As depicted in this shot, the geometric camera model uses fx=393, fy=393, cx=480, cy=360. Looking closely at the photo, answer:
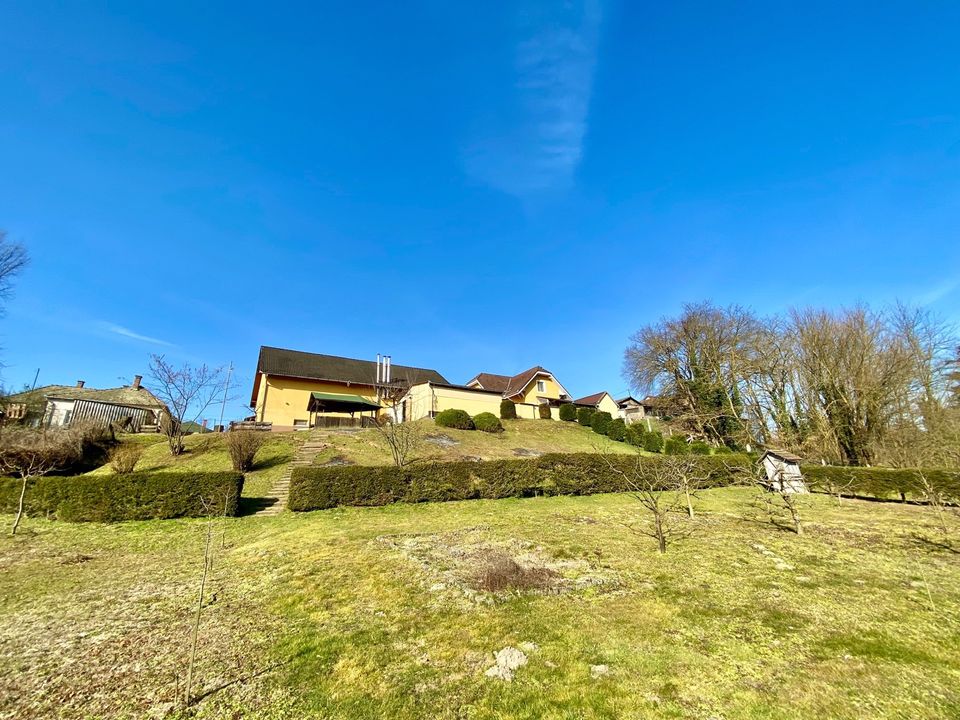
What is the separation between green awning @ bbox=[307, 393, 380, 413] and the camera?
1191 inches

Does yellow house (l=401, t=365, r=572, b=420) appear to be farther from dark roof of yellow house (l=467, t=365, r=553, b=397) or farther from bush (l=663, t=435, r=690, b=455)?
bush (l=663, t=435, r=690, b=455)

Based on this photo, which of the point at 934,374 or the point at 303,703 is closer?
the point at 303,703

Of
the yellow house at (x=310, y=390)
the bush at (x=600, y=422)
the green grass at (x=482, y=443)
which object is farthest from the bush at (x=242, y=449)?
the bush at (x=600, y=422)

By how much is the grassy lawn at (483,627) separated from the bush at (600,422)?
22637mm

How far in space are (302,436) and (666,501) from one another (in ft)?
65.2

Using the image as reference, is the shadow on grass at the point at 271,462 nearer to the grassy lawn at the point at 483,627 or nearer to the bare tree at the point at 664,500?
the grassy lawn at the point at 483,627

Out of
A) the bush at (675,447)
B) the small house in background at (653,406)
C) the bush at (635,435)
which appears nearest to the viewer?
the bush at (675,447)

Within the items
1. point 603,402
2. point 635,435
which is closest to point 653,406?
point 603,402

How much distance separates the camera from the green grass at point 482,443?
19.9 metres

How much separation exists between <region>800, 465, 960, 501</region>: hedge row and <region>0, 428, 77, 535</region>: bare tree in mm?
31980

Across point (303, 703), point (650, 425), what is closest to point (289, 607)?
point (303, 703)

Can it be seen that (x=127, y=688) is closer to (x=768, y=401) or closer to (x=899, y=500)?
(x=899, y=500)

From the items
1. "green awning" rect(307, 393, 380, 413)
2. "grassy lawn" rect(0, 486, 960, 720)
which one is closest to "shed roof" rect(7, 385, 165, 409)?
"green awning" rect(307, 393, 380, 413)

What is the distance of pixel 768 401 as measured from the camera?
2916 centimetres
